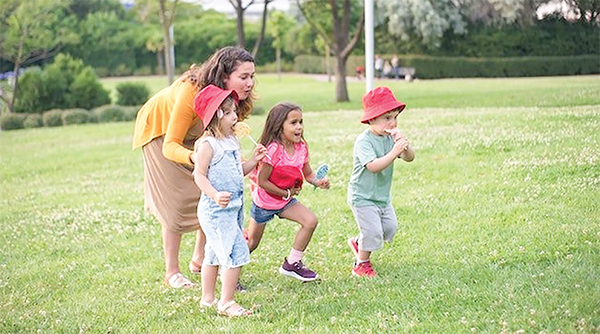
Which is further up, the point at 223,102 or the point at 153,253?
the point at 223,102

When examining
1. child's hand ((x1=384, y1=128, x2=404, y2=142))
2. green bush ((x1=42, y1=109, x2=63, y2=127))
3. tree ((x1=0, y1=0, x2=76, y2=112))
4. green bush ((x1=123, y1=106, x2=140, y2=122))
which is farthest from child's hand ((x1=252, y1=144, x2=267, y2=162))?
tree ((x1=0, y1=0, x2=76, y2=112))

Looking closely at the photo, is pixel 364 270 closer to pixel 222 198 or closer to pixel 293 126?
pixel 293 126

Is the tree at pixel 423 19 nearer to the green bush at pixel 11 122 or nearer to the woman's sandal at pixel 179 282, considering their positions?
the woman's sandal at pixel 179 282

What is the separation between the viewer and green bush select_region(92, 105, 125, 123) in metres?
27.5

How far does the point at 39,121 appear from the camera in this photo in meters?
28.6

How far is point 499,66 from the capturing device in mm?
17031

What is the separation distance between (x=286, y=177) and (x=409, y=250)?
1423 mm

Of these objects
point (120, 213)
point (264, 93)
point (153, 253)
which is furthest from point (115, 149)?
point (264, 93)

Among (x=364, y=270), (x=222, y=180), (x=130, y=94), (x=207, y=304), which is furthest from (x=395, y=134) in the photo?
(x=130, y=94)

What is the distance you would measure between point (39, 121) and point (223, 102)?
24.2 m

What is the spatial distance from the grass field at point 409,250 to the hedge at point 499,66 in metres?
0.27

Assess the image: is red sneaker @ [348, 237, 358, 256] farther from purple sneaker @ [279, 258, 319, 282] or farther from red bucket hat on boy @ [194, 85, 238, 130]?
red bucket hat on boy @ [194, 85, 238, 130]

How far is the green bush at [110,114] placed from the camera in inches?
1084

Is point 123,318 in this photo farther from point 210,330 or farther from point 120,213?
point 120,213
